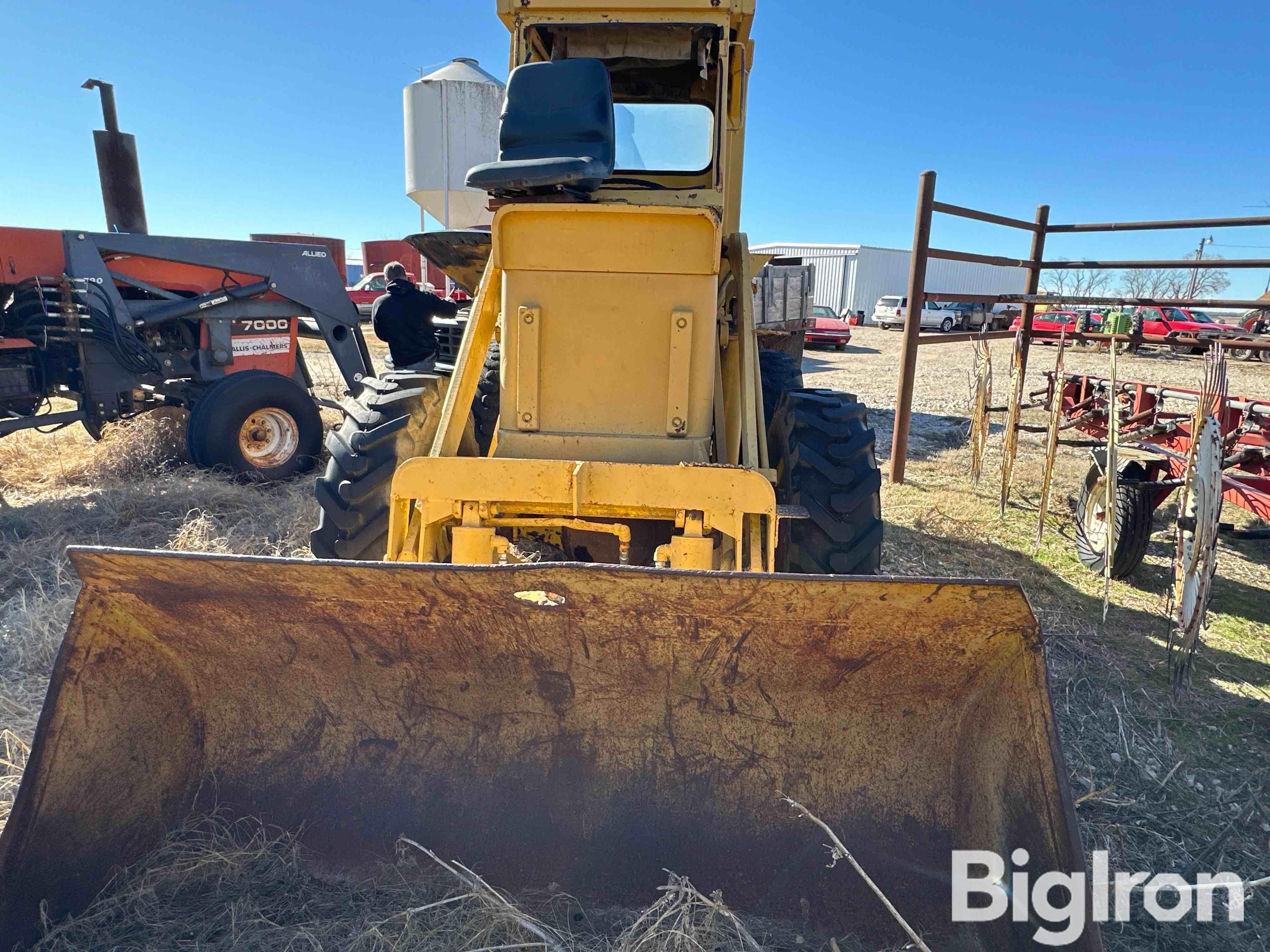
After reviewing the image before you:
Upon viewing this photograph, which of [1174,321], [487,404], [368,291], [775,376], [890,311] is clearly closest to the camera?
[487,404]

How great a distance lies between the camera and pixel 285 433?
6.70 metres

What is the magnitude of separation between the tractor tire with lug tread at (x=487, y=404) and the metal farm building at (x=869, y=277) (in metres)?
37.5

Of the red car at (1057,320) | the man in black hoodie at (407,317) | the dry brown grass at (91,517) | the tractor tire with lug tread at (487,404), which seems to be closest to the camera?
the dry brown grass at (91,517)

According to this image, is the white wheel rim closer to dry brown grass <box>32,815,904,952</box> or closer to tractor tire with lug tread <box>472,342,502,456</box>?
tractor tire with lug tread <box>472,342,502,456</box>

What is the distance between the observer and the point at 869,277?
4066cm

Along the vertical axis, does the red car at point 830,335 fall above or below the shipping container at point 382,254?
below

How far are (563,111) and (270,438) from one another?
16.9 ft

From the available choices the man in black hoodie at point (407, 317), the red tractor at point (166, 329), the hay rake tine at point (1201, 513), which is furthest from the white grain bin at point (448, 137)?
the hay rake tine at point (1201, 513)

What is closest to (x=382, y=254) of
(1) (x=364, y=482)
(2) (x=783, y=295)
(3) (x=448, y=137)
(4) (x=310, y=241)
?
(4) (x=310, y=241)

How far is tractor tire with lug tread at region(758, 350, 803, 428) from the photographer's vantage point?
4.53 m

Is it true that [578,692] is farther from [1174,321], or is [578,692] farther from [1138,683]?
[1174,321]

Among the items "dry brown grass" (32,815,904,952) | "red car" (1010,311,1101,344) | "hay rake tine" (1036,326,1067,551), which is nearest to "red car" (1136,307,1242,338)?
"red car" (1010,311,1101,344)

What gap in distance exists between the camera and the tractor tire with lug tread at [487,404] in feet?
13.7

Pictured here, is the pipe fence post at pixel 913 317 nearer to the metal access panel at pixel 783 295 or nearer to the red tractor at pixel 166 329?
the metal access panel at pixel 783 295
